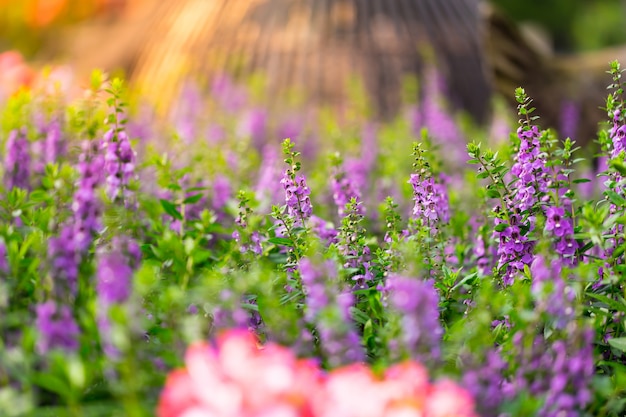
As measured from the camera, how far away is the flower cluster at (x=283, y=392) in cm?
134

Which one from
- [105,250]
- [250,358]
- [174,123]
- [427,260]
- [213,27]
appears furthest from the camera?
[213,27]

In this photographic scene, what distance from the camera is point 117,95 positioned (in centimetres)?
240

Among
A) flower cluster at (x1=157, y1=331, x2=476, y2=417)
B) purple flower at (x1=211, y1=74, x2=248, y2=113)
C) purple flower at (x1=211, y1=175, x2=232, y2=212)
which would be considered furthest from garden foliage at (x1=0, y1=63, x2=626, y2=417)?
purple flower at (x1=211, y1=74, x2=248, y2=113)

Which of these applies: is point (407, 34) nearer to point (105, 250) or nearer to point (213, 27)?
point (213, 27)

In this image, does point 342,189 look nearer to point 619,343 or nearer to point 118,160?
point 118,160

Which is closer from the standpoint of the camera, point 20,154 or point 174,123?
point 20,154

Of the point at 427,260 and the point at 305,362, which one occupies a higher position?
the point at 305,362

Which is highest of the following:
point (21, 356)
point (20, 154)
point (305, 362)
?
point (20, 154)

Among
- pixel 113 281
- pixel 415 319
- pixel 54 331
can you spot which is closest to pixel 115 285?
pixel 113 281

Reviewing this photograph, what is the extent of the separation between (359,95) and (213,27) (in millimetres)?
2857

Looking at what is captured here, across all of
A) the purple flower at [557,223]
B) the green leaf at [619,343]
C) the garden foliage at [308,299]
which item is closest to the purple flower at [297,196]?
the garden foliage at [308,299]

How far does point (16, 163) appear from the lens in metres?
2.92

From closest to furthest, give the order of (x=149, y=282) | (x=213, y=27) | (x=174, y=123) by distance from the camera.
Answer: (x=149, y=282), (x=174, y=123), (x=213, y=27)

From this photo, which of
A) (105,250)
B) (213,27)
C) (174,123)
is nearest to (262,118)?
(174,123)
